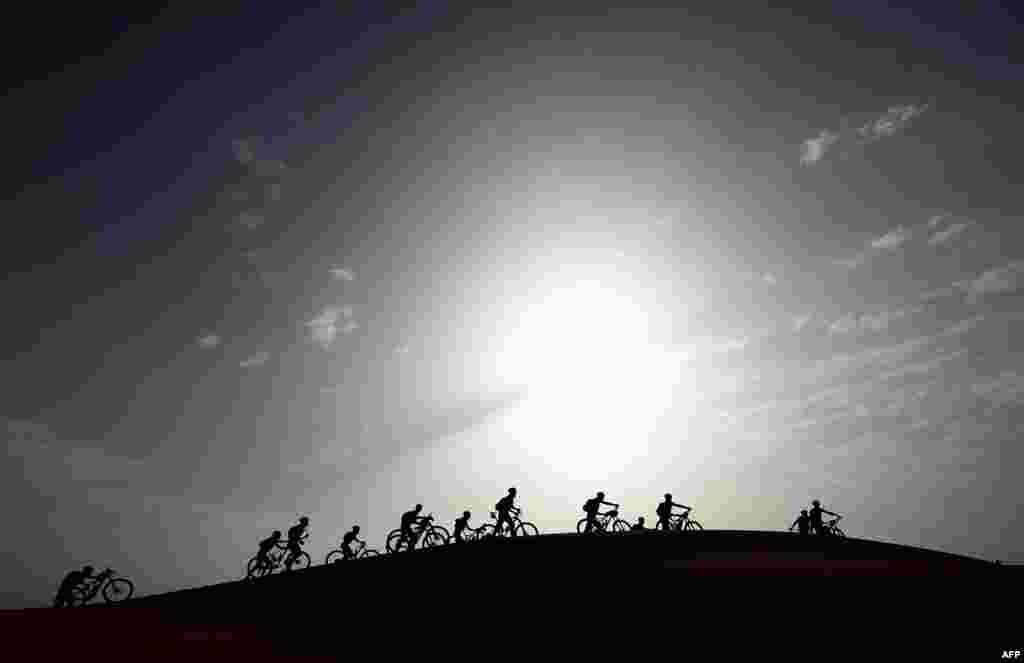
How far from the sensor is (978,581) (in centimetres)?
743

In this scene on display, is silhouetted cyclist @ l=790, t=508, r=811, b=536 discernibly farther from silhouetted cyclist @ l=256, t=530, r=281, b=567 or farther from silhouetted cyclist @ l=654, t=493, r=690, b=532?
silhouetted cyclist @ l=256, t=530, r=281, b=567

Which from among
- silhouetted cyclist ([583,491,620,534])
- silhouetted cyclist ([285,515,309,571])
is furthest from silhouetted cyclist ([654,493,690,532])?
silhouetted cyclist ([285,515,309,571])

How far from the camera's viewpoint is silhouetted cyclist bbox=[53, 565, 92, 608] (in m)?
20.4

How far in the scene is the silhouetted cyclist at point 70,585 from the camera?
66.9ft

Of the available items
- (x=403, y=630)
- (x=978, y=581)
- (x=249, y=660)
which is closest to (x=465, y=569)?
(x=403, y=630)

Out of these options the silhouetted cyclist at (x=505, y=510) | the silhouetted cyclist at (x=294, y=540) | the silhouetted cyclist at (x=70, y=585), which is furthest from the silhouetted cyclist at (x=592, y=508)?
the silhouetted cyclist at (x=70, y=585)

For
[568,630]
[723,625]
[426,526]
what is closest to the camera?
[723,625]

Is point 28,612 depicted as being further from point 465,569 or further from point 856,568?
point 856,568

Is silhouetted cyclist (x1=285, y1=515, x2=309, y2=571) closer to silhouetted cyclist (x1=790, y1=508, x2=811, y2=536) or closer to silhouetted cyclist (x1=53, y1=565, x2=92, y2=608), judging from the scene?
silhouetted cyclist (x1=53, y1=565, x2=92, y2=608)

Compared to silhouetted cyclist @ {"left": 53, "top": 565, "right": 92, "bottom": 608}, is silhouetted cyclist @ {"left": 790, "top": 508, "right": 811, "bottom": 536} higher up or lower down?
higher up

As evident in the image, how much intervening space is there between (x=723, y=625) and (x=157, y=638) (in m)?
7.99

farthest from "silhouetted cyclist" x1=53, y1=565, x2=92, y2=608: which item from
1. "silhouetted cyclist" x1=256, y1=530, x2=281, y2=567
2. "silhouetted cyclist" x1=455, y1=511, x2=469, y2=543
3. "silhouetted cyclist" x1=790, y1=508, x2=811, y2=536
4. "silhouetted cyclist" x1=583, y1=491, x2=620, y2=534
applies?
"silhouetted cyclist" x1=790, y1=508, x2=811, y2=536

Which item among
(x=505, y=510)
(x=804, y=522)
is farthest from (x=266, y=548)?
(x=804, y=522)

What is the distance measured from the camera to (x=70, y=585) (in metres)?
20.7
